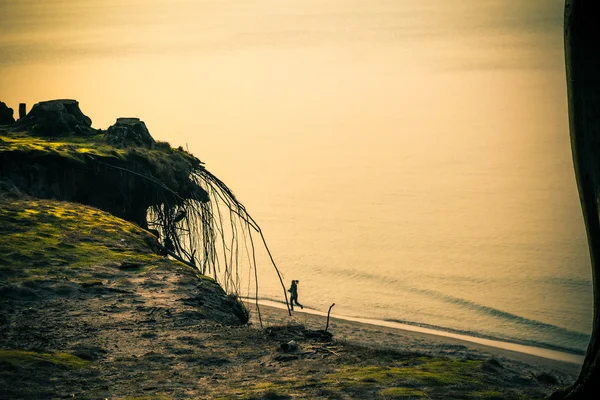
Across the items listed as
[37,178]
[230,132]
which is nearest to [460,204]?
[230,132]

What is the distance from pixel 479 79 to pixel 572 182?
19.0 m

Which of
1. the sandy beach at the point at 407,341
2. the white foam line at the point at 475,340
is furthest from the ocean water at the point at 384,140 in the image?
the sandy beach at the point at 407,341

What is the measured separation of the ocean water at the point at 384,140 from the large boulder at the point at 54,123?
7.62 m

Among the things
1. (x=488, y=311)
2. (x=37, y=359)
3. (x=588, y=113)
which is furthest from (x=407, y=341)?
(x=588, y=113)

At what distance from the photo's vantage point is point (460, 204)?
25250 millimetres

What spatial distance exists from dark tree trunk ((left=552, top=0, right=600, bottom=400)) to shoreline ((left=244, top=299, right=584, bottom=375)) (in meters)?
9.89

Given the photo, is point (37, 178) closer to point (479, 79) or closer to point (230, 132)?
point (230, 132)

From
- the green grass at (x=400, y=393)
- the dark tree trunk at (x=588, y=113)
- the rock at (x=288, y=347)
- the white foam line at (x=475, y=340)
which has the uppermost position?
the dark tree trunk at (x=588, y=113)

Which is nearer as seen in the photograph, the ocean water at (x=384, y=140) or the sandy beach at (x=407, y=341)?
the sandy beach at (x=407, y=341)

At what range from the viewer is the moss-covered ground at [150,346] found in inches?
270

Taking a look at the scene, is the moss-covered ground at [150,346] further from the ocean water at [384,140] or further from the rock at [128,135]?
the ocean water at [384,140]

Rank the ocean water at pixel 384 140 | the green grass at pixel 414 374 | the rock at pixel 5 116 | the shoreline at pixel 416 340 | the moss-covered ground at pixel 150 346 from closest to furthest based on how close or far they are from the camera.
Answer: the moss-covered ground at pixel 150 346 < the green grass at pixel 414 374 < the rock at pixel 5 116 < the shoreline at pixel 416 340 < the ocean water at pixel 384 140

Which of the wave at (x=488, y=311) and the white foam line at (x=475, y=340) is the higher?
the wave at (x=488, y=311)

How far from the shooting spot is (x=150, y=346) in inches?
309
